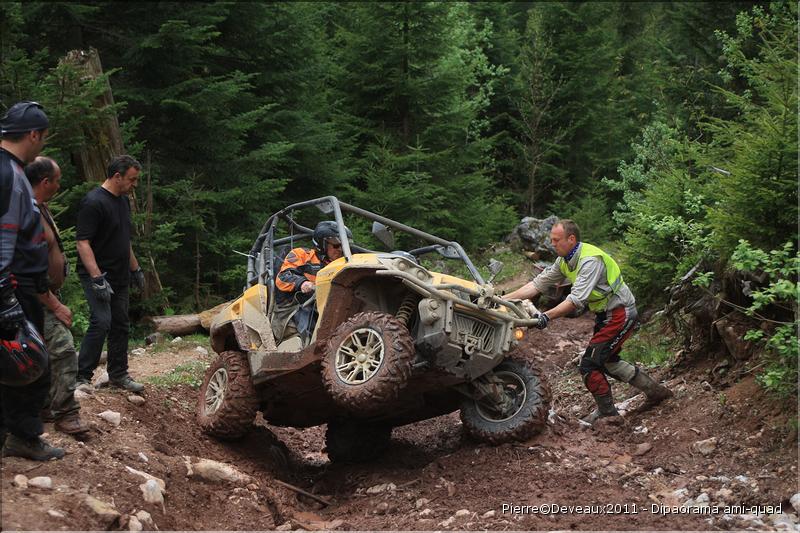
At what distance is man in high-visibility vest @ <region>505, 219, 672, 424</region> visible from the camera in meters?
7.36

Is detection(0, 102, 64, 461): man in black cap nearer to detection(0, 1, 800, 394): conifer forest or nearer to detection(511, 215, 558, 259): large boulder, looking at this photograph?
detection(0, 1, 800, 394): conifer forest

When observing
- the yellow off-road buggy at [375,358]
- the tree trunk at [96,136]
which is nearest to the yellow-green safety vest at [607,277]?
the yellow off-road buggy at [375,358]

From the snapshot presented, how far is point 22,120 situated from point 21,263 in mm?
931

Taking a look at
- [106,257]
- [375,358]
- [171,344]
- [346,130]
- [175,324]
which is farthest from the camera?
[346,130]

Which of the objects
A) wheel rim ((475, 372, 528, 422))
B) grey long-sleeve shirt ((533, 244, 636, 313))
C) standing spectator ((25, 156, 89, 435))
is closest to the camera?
standing spectator ((25, 156, 89, 435))

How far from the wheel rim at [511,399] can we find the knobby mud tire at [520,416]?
20 millimetres

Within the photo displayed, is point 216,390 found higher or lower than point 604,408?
higher

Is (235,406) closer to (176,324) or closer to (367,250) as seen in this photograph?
(367,250)

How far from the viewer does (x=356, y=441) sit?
8.05 metres

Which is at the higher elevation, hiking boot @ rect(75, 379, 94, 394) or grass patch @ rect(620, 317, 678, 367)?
hiking boot @ rect(75, 379, 94, 394)

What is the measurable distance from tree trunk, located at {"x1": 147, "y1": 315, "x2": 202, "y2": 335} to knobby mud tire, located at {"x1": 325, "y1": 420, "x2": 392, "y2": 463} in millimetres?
5740

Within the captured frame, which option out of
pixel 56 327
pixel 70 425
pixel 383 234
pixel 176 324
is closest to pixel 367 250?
pixel 383 234

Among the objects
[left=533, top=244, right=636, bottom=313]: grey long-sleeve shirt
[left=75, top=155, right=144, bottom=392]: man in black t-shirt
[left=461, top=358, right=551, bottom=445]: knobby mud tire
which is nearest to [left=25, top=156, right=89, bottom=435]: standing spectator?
[left=75, top=155, right=144, bottom=392]: man in black t-shirt

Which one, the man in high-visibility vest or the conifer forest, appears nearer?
the man in high-visibility vest
